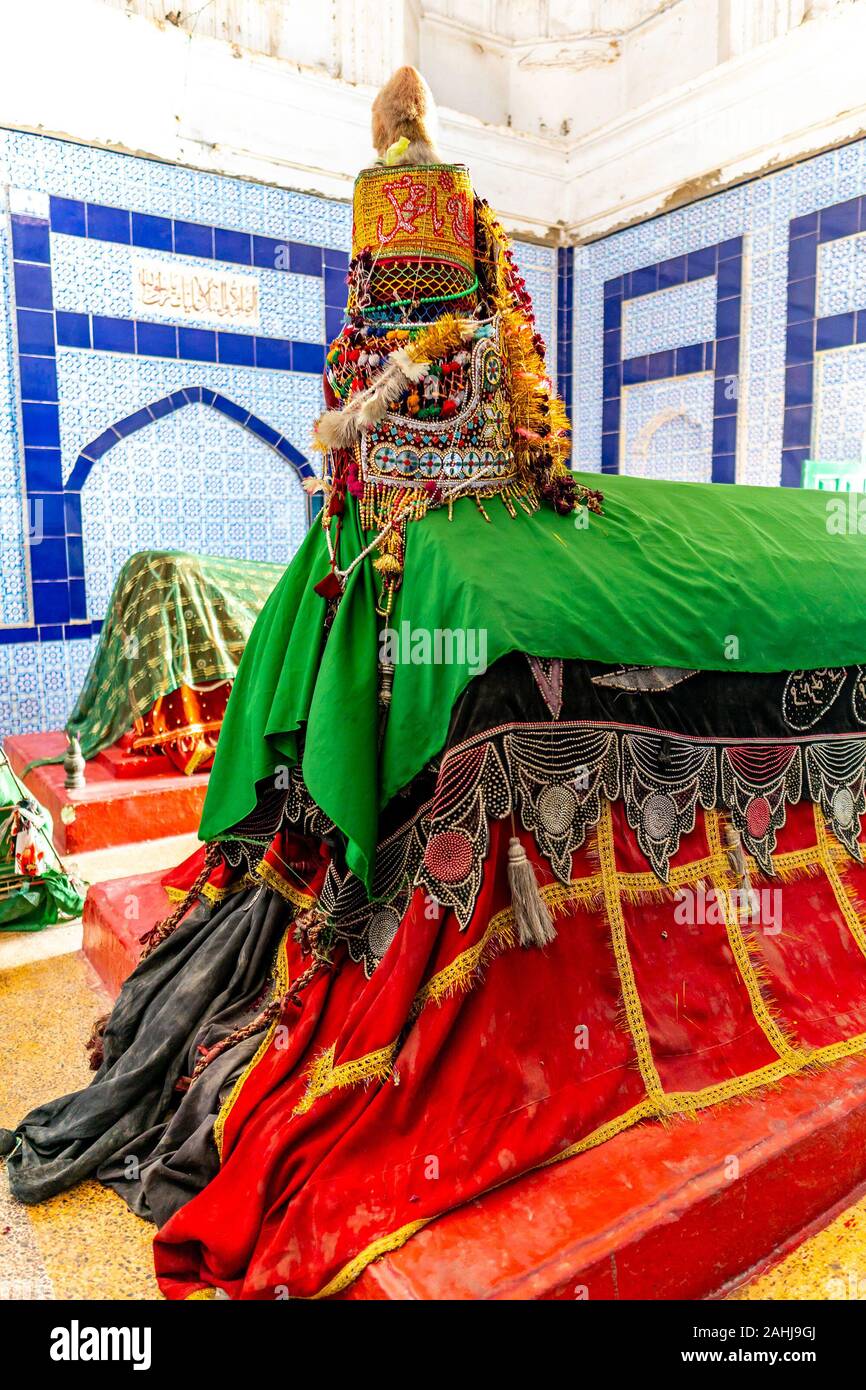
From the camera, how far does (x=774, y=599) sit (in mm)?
2115

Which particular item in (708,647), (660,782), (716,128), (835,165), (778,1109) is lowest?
(778,1109)

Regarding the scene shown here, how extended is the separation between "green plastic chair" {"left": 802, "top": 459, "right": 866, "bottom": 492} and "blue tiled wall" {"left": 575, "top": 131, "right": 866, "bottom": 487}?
110 millimetres

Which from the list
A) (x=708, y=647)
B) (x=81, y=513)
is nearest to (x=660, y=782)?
(x=708, y=647)

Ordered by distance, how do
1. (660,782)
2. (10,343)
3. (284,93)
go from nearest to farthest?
(660,782), (10,343), (284,93)

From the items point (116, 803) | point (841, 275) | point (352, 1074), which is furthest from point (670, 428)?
point (352, 1074)

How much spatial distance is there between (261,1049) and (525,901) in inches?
22.9

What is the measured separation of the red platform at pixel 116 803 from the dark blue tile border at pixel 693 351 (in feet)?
12.4

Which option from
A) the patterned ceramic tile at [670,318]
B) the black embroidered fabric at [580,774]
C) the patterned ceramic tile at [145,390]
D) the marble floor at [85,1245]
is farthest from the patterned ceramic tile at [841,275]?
the marble floor at [85,1245]

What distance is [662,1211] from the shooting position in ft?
4.87

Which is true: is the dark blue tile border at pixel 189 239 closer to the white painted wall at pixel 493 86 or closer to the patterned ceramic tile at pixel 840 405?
the white painted wall at pixel 493 86
